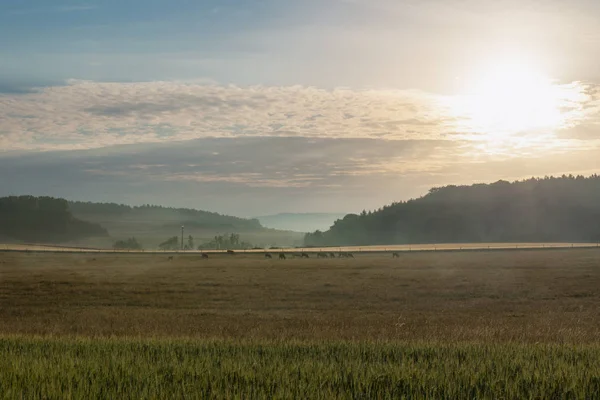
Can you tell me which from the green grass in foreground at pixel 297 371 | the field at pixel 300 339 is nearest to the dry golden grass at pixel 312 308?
the field at pixel 300 339

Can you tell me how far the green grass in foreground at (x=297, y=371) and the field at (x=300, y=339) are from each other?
46 mm

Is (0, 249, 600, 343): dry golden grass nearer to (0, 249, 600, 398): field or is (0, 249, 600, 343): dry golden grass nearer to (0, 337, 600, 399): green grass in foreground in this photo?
(0, 249, 600, 398): field

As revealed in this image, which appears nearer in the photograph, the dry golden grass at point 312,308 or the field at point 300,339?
the field at point 300,339

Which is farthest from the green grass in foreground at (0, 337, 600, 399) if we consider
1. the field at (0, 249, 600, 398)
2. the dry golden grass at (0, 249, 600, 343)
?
the dry golden grass at (0, 249, 600, 343)

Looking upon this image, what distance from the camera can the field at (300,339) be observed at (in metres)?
11.0

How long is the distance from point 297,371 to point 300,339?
746 centimetres

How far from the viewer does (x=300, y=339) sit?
19.5m

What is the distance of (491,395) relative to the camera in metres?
10.5

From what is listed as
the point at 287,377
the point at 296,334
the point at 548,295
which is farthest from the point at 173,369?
the point at 548,295

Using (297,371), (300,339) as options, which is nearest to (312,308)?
(300,339)

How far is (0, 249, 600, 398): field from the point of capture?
10953mm

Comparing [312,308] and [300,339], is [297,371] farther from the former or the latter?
[312,308]

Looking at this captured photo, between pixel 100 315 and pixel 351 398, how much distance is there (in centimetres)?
2400

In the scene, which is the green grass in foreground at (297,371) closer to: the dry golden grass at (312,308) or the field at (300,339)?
the field at (300,339)
